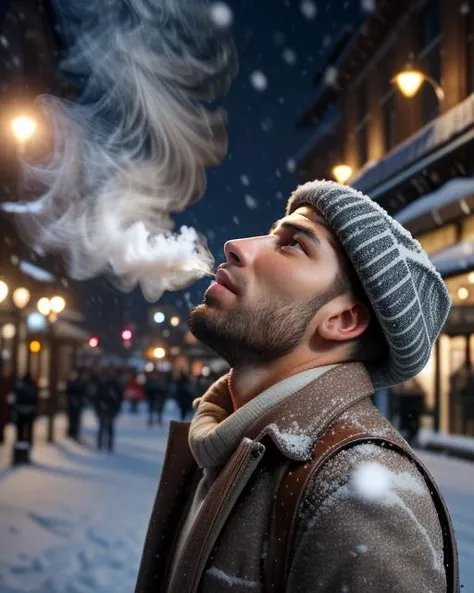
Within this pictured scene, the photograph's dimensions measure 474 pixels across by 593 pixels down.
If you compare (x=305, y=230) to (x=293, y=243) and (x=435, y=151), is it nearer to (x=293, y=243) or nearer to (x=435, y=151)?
(x=293, y=243)

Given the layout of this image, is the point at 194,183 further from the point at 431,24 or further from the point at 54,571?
the point at 431,24

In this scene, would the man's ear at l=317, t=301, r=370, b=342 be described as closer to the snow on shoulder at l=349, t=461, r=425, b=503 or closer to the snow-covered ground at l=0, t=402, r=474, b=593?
the snow on shoulder at l=349, t=461, r=425, b=503

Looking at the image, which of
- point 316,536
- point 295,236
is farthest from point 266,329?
point 316,536

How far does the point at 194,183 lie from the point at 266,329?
10.6ft

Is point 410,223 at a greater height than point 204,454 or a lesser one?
greater

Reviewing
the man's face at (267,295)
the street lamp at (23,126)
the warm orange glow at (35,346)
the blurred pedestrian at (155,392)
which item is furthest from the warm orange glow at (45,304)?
the man's face at (267,295)

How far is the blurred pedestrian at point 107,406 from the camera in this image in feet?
56.3

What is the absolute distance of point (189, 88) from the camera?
6078 mm

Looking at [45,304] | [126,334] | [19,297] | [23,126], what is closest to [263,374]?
[126,334]

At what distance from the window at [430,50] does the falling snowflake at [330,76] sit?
9172 mm

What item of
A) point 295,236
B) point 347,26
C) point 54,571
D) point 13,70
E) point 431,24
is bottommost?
point 54,571

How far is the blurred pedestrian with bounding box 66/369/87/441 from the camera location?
769 inches

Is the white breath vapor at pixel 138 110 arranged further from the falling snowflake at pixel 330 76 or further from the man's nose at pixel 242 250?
the falling snowflake at pixel 330 76

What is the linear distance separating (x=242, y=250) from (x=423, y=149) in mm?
16903
